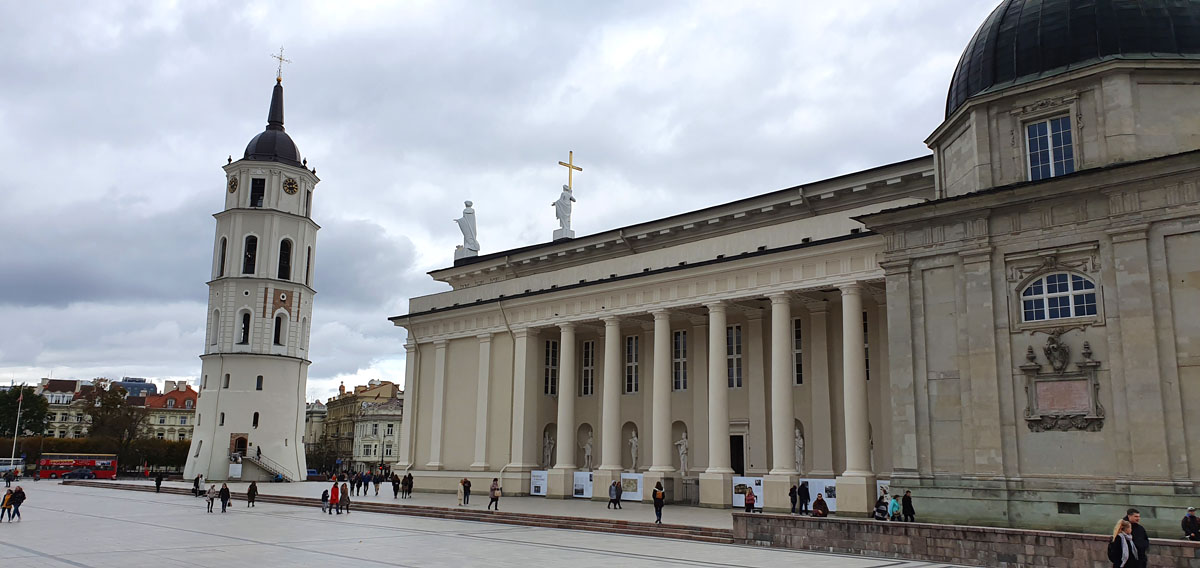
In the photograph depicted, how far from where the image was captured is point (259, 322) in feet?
219

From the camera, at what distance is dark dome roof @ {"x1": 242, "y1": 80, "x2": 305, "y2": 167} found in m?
69.8

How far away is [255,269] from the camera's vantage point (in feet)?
222

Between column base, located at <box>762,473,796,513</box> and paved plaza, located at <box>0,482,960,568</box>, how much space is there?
8224 mm

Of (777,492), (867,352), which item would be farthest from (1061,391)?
(867,352)

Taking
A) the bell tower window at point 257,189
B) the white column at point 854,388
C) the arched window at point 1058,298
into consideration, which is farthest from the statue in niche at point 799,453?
the bell tower window at point 257,189

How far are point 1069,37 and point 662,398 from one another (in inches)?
761

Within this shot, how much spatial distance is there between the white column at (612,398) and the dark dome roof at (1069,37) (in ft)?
56.2

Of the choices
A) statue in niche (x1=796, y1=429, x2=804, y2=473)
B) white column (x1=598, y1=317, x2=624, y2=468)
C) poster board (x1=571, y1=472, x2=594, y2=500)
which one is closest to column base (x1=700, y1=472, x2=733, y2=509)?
statue in niche (x1=796, y1=429, x2=804, y2=473)

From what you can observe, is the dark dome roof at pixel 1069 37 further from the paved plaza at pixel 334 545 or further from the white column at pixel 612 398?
the white column at pixel 612 398

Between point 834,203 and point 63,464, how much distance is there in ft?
233

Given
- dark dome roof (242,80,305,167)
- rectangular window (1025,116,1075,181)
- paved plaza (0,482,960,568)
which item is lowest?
paved plaza (0,482,960,568)

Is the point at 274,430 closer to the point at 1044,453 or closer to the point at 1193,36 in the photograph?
the point at 1044,453

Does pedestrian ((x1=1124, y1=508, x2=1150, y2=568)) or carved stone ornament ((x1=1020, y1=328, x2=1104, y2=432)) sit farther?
carved stone ornament ((x1=1020, y1=328, x2=1104, y2=432))

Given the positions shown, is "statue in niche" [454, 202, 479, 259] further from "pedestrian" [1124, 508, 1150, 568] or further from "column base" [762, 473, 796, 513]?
"pedestrian" [1124, 508, 1150, 568]
